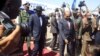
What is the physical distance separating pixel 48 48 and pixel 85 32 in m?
2.35

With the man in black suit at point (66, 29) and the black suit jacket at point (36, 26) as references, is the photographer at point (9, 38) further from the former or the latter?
the man in black suit at point (66, 29)

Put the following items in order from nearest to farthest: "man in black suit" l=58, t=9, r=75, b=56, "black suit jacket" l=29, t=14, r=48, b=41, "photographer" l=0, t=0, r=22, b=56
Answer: "photographer" l=0, t=0, r=22, b=56 < "black suit jacket" l=29, t=14, r=48, b=41 < "man in black suit" l=58, t=9, r=75, b=56

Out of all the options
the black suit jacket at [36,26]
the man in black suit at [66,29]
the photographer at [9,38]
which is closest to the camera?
the photographer at [9,38]

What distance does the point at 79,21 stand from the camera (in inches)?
416

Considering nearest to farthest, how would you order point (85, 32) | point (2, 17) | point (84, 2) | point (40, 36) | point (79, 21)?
point (2, 17) < point (40, 36) < point (85, 32) < point (79, 21) < point (84, 2)

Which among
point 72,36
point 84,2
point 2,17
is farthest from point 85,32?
point 2,17

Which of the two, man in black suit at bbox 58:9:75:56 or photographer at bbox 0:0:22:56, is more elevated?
photographer at bbox 0:0:22:56

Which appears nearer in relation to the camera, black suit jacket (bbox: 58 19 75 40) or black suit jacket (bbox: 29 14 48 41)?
black suit jacket (bbox: 29 14 48 41)

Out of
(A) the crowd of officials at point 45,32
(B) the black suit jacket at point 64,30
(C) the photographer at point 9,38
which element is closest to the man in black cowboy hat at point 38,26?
(A) the crowd of officials at point 45,32

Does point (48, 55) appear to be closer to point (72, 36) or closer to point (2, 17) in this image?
point (72, 36)

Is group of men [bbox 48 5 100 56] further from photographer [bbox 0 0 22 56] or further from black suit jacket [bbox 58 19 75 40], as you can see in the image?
photographer [bbox 0 0 22 56]

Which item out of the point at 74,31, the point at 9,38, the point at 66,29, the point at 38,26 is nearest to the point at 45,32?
the point at 38,26

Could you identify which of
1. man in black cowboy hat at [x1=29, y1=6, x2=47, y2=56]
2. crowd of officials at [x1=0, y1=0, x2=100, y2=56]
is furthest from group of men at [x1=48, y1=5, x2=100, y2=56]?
man in black cowboy hat at [x1=29, y1=6, x2=47, y2=56]

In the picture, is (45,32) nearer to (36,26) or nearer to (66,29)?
(36,26)
